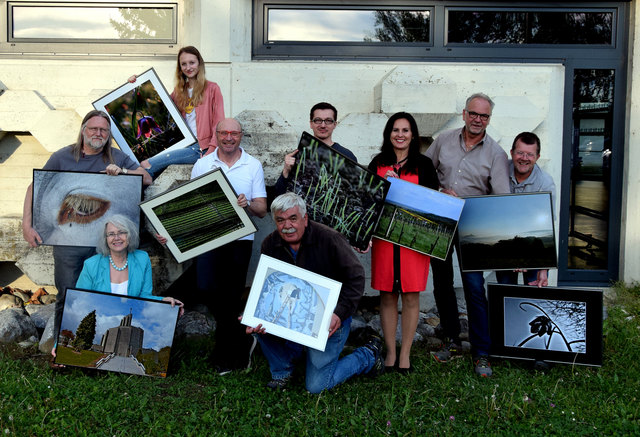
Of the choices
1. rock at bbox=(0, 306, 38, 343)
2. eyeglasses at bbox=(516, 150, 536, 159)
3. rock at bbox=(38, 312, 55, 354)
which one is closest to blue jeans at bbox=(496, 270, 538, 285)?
eyeglasses at bbox=(516, 150, 536, 159)

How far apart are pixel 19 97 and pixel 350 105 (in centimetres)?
376

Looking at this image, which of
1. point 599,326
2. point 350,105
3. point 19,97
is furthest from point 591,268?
point 19,97

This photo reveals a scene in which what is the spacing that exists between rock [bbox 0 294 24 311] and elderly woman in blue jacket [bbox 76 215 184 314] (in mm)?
2435

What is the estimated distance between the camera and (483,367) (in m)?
4.23

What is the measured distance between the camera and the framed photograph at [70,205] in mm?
4324

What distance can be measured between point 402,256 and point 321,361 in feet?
3.15

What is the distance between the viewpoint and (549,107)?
260 inches

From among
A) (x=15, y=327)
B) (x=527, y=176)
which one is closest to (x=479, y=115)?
(x=527, y=176)

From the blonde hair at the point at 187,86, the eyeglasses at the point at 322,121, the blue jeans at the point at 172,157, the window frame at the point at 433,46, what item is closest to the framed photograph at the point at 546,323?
the eyeglasses at the point at 322,121

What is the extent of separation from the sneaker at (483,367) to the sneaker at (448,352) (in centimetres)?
32

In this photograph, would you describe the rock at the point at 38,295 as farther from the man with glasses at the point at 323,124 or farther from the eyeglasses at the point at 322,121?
the eyeglasses at the point at 322,121

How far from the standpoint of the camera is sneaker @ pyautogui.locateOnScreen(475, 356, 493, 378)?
165 inches

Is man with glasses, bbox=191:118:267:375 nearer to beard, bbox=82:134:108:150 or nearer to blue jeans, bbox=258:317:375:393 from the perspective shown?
blue jeans, bbox=258:317:375:393

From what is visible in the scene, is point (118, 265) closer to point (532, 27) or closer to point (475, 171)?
point (475, 171)
